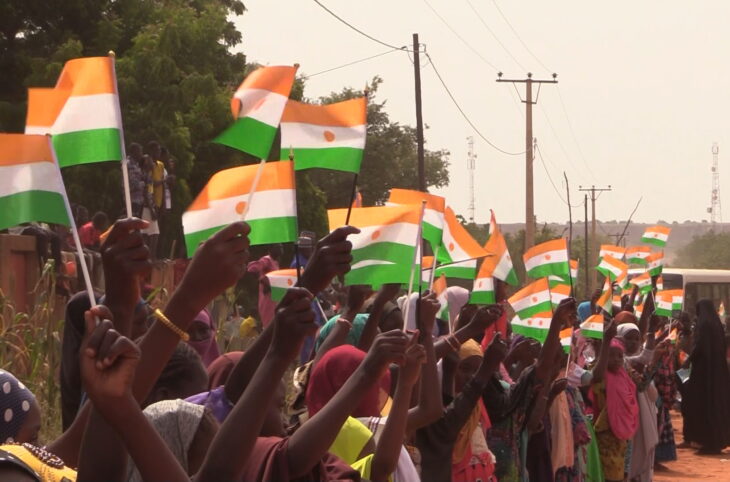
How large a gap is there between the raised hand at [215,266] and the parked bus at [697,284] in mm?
32360

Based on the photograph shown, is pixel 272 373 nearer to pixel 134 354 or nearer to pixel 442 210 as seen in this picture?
pixel 134 354

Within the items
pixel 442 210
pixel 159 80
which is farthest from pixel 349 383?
pixel 159 80

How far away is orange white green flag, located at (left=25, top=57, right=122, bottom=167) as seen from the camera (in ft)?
13.5

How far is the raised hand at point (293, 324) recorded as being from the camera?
3.22 meters

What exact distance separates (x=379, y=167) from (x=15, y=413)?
1414 inches

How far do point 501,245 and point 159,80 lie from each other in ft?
30.7

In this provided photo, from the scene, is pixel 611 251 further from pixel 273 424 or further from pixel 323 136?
pixel 273 424

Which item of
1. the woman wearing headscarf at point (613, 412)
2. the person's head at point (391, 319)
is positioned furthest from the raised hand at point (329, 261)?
the woman wearing headscarf at point (613, 412)

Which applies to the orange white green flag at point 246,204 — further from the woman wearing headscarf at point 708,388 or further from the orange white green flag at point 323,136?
the woman wearing headscarf at point 708,388

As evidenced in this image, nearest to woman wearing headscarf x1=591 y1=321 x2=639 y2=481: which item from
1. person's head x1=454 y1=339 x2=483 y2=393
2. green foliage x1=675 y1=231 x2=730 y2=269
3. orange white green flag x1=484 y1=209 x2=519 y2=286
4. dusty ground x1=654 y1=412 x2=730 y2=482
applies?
orange white green flag x1=484 y1=209 x2=519 y2=286

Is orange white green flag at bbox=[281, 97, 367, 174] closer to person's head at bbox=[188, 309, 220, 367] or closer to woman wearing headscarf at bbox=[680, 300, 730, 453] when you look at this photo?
person's head at bbox=[188, 309, 220, 367]

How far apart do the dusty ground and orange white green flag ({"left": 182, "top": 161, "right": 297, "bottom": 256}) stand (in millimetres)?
12126

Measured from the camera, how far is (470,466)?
6.87 meters

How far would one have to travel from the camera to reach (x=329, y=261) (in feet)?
13.1
